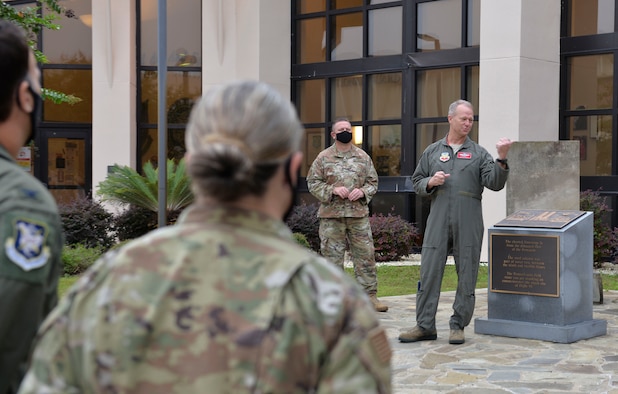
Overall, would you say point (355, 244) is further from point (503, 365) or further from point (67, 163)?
point (67, 163)

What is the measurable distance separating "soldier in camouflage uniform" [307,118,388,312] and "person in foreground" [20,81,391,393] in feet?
27.7

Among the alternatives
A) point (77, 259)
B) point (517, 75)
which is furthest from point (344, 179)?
point (517, 75)

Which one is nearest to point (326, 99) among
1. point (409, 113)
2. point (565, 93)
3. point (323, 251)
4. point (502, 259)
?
point (409, 113)

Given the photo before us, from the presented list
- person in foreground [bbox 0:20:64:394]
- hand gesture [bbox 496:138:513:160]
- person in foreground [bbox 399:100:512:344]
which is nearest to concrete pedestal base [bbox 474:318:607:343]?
person in foreground [bbox 399:100:512:344]

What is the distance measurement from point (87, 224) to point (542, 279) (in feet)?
32.9

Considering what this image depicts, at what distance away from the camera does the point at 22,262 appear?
2.29 m

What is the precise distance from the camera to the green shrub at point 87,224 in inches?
642

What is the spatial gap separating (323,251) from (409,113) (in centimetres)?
841

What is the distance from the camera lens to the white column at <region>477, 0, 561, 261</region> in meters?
16.2

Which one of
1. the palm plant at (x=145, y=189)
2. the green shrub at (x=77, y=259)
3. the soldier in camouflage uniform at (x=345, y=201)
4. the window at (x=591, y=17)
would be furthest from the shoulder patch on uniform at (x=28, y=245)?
Answer: the window at (x=591, y=17)

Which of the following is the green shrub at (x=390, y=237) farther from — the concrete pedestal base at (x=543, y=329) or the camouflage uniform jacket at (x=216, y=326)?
the camouflage uniform jacket at (x=216, y=326)

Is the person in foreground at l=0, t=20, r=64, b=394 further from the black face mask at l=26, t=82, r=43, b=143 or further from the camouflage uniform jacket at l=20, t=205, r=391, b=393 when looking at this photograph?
the camouflage uniform jacket at l=20, t=205, r=391, b=393

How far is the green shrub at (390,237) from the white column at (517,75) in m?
1.48

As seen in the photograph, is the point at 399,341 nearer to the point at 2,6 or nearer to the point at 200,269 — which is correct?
the point at 200,269
